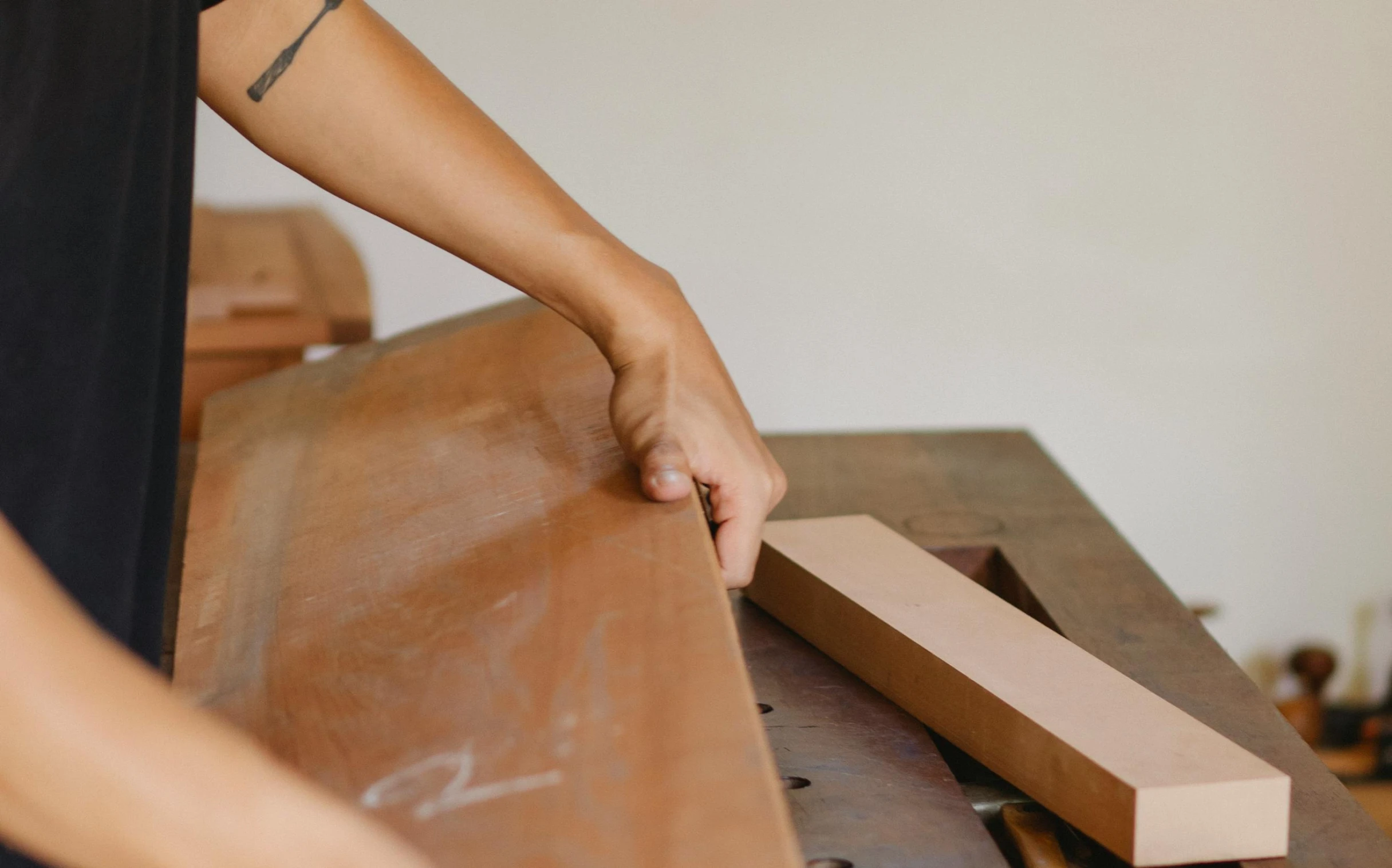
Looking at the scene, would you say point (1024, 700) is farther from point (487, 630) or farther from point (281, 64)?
point (281, 64)

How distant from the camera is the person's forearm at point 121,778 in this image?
12.2 inches

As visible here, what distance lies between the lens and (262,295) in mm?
1520

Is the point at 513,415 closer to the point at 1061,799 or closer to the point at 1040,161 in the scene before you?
the point at 1061,799

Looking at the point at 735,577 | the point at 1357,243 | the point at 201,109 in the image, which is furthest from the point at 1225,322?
the point at 201,109

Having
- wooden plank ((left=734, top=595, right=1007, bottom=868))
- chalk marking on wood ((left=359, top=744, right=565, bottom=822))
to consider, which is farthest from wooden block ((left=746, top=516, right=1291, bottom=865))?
chalk marking on wood ((left=359, top=744, right=565, bottom=822))

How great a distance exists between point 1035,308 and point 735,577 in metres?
1.09

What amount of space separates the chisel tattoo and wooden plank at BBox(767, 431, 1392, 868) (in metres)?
0.58

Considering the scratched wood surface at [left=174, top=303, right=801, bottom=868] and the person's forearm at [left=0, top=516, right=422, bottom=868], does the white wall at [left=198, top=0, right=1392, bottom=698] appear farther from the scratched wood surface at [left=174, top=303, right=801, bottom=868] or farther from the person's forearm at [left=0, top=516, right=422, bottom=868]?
the person's forearm at [left=0, top=516, right=422, bottom=868]

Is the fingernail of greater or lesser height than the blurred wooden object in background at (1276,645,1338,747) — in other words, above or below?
above

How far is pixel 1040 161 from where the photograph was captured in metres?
1.60

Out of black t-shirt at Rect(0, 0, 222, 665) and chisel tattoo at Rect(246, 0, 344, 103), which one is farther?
chisel tattoo at Rect(246, 0, 344, 103)

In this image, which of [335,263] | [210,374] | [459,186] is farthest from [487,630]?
[335,263]

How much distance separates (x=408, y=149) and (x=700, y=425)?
276 mm

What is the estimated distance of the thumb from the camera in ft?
2.14
